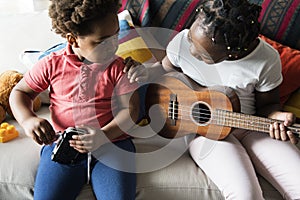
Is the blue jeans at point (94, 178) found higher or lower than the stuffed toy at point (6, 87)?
lower

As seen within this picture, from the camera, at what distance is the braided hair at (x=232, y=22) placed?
1.12 m

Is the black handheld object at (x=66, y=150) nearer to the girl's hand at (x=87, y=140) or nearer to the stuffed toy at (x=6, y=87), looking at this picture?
the girl's hand at (x=87, y=140)

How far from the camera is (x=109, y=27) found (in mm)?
1146

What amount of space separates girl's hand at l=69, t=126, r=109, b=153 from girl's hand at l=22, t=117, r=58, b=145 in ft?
0.25

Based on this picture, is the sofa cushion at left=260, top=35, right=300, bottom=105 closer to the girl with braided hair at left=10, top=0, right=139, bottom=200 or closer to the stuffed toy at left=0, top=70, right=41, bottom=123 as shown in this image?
the girl with braided hair at left=10, top=0, right=139, bottom=200

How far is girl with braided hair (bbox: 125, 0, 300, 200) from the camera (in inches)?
44.9

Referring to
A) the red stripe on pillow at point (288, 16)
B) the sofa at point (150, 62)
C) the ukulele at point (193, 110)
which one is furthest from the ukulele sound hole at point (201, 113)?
the red stripe on pillow at point (288, 16)

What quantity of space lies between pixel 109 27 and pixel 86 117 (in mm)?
283

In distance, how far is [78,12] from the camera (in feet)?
3.62

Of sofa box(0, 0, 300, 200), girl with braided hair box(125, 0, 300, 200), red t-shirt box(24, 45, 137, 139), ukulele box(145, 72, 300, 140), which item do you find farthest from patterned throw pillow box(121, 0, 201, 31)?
red t-shirt box(24, 45, 137, 139)

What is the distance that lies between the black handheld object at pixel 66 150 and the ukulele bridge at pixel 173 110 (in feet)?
0.99

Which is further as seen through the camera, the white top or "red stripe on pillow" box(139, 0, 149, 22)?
"red stripe on pillow" box(139, 0, 149, 22)

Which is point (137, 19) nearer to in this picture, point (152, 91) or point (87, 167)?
point (152, 91)

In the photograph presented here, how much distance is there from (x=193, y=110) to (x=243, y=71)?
0.19 metres
